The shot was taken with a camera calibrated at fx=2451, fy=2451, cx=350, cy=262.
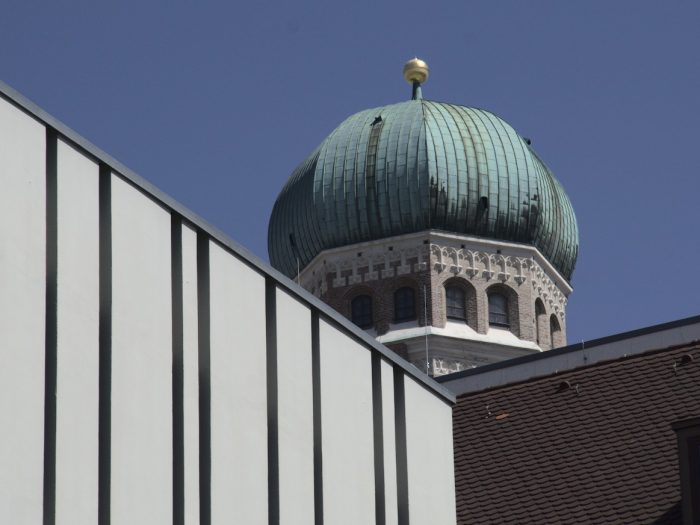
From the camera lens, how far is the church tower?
49.1 meters

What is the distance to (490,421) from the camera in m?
16.1

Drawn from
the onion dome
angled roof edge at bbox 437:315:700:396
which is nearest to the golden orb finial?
the onion dome

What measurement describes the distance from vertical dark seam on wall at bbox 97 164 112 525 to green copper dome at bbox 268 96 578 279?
126 feet

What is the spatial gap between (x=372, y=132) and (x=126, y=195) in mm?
39358

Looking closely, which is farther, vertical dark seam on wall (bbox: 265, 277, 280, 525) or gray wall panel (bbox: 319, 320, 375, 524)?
gray wall panel (bbox: 319, 320, 375, 524)

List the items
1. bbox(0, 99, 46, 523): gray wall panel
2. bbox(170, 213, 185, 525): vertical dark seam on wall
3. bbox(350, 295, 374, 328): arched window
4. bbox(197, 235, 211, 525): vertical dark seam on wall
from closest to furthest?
bbox(0, 99, 46, 523): gray wall panel < bbox(170, 213, 185, 525): vertical dark seam on wall < bbox(197, 235, 211, 525): vertical dark seam on wall < bbox(350, 295, 374, 328): arched window

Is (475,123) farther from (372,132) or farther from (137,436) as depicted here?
(137,436)

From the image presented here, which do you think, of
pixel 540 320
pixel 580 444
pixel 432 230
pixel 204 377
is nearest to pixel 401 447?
pixel 204 377

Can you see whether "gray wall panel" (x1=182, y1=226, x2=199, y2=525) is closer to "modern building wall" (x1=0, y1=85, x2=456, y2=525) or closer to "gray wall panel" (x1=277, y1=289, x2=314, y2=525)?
"modern building wall" (x1=0, y1=85, x2=456, y2=525)

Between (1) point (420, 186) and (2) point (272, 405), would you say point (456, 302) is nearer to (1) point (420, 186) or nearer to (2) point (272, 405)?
(1) point (420, 186)

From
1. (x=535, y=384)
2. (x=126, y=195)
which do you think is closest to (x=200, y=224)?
(x=126, y=195)

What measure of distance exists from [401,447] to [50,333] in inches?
126

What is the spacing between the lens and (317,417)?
12562 mm

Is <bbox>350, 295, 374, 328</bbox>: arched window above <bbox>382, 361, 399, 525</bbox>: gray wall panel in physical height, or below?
above
